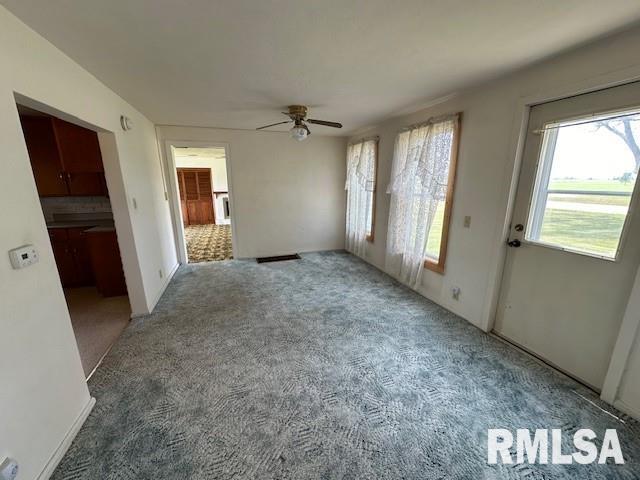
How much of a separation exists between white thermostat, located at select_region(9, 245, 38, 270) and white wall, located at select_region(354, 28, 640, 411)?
312 cm

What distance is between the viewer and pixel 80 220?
360cm

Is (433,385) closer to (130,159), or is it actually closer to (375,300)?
(375,300)

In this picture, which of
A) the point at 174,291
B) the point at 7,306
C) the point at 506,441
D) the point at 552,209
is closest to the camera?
the point at 7,306

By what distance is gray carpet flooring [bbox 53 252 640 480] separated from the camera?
130 cm

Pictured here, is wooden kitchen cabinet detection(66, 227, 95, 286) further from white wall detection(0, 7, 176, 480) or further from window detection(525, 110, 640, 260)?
window detection(525, 110, 640, 260)

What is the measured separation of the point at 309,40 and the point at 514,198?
6.48ft

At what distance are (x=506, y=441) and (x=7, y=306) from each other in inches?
101

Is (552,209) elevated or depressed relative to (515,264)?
elevated

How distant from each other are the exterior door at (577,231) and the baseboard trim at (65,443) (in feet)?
10.4

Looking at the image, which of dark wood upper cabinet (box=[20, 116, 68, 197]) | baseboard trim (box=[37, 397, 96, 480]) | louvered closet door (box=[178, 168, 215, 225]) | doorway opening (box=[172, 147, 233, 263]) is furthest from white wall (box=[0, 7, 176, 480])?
louvered closet door (box=[178, 168, 215, 225])

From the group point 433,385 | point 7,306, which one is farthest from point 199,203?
point 433,385

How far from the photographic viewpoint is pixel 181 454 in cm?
135

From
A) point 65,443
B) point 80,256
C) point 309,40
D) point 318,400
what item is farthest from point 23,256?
point 80,256

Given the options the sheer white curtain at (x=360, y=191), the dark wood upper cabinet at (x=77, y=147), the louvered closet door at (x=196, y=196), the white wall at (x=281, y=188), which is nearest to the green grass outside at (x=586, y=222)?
the sheer white curtain at (x=360, y=191)
